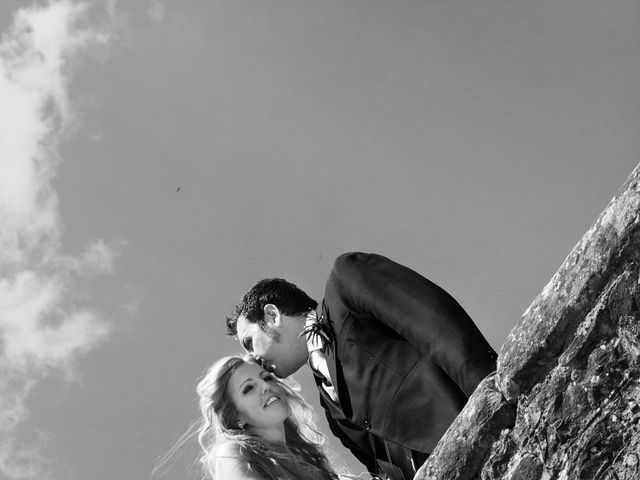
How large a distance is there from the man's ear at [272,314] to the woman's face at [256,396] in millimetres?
613

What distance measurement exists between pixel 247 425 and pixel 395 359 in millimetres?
2417

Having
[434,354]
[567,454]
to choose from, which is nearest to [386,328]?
[434,354]

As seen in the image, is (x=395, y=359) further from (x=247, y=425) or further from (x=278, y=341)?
(x=247, y=425)

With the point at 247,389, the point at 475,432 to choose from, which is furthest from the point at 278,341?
the point at 475,432

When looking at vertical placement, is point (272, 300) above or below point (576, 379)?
above

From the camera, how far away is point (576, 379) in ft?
10.1

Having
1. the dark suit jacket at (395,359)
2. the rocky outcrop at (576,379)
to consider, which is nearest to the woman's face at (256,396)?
the dark suit jacket at (395,359)

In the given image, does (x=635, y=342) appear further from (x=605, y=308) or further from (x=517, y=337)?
(x=517, y=337)

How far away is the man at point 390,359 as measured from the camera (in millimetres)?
4570

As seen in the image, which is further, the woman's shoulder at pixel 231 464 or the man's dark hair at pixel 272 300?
the woman's shoulder at pixel 231 464

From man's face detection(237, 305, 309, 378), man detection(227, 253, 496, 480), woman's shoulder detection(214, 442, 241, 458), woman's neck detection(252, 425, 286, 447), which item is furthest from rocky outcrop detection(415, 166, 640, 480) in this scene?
woman's neck detection(252, 425, 286, 447)

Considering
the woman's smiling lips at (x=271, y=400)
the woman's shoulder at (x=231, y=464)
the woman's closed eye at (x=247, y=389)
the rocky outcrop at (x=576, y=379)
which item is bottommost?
the rocky outcrop at (x=576, y=379)

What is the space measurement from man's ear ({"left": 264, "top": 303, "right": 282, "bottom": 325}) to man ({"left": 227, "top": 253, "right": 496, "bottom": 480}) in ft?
0.96

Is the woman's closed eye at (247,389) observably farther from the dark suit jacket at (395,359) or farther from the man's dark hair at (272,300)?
the dark suit jacket at (395,359)
